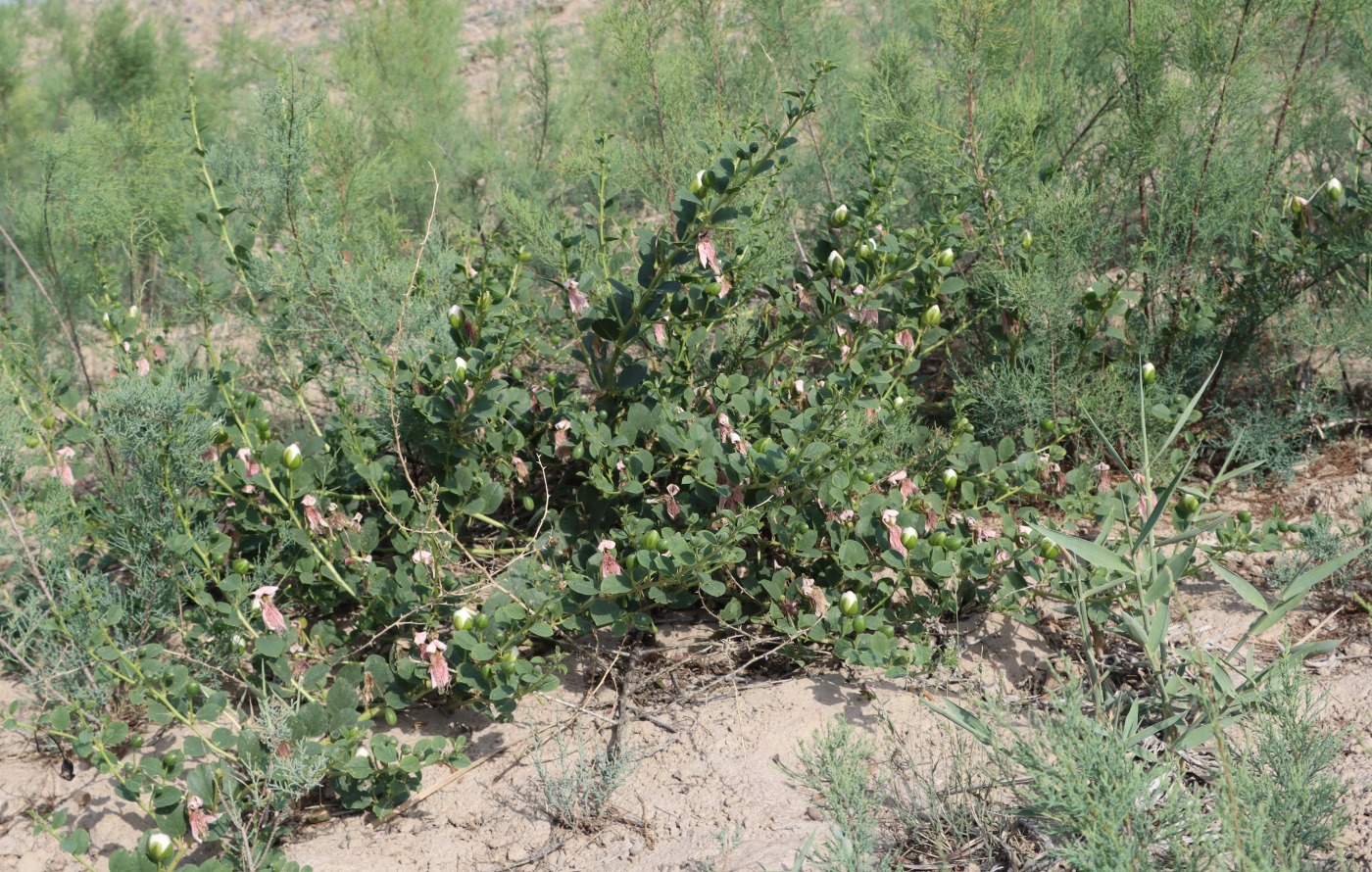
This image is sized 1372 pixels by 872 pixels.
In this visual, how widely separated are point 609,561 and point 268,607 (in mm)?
753

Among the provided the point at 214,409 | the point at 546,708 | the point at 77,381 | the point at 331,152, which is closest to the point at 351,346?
the point at 214,409

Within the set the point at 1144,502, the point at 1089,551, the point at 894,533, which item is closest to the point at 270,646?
the point at 894,533

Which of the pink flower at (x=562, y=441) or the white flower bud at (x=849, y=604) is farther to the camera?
the pink flower at (x=562, y=441)

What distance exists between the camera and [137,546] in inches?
104

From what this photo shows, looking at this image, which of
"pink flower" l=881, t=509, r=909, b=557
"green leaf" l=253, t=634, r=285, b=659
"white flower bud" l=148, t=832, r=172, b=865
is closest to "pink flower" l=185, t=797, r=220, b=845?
"white flower bud" l=148, t=832, r=172, b=865

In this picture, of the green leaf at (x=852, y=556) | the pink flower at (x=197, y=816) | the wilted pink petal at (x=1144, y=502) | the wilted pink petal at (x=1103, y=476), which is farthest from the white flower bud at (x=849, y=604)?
the pink flower at (x=197, y=816)

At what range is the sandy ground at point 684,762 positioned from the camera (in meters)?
2.25

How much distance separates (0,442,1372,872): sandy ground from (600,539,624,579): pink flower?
→ 0.31 metres

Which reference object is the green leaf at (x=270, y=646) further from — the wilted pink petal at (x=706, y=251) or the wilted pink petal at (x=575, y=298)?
the wilted pink petal at (x=706, y=251)

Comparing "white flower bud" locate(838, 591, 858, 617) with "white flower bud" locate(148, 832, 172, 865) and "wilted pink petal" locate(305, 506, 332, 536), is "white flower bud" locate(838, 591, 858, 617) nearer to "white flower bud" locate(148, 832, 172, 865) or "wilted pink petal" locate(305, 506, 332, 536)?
"wilted pink petal" locate(305, 506, 332, 536)

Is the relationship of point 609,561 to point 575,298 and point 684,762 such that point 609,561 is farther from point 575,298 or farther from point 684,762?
point 575,298

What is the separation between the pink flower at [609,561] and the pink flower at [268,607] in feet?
2.35

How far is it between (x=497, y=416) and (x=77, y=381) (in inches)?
89.6

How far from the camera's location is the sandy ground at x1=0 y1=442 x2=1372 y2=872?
225 cm
